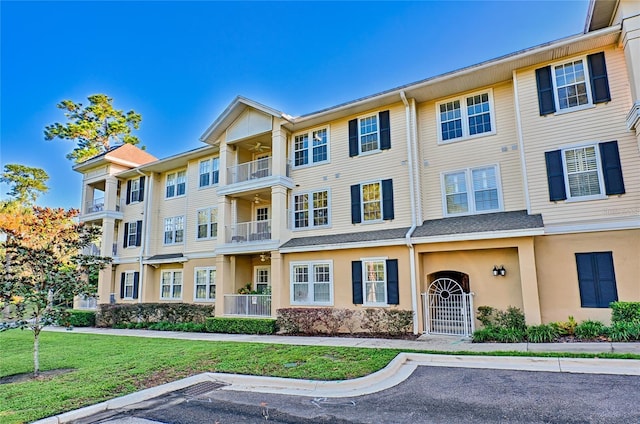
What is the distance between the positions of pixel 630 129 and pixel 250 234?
14688 millimetres

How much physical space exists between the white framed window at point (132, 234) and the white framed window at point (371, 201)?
50.4ft

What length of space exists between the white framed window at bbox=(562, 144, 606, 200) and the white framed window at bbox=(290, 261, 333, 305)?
28.7ft

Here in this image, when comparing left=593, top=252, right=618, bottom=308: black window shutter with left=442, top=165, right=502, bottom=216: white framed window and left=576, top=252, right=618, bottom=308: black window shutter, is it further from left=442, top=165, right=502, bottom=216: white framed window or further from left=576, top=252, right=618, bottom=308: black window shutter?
left=442, top=165, right=502, bottom=216: white framed window

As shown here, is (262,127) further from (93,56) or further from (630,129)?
(93,56)

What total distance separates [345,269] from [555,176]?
7.91 m

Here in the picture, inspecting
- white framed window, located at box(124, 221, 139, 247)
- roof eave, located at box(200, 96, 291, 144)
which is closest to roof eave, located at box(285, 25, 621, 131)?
roof eave, located at box(200, 96, 291, 144)

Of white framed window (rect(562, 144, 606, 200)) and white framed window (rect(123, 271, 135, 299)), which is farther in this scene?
white framed window (rect(123, 271, 135, 299))

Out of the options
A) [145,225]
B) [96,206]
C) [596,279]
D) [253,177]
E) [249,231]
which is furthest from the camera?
[96,206]

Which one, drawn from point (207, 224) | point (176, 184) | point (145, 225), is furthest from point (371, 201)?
point (145, 225)

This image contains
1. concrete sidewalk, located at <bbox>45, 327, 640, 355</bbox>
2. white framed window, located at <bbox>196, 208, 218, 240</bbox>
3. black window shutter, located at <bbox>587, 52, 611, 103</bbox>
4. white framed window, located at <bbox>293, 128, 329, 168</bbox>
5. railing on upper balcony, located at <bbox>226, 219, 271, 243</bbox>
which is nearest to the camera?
concrete sidewalk, located at <bbox>45, 327, 640, 355</bbox>

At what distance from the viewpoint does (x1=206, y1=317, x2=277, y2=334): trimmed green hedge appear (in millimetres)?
15133

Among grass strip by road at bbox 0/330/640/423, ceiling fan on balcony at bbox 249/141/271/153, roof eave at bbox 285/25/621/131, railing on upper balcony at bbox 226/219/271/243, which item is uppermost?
roof eave at bbox 285/25/621/131

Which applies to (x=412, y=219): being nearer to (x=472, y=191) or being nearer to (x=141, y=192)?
(x=472, y=191)

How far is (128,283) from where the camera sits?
75.4 ft
